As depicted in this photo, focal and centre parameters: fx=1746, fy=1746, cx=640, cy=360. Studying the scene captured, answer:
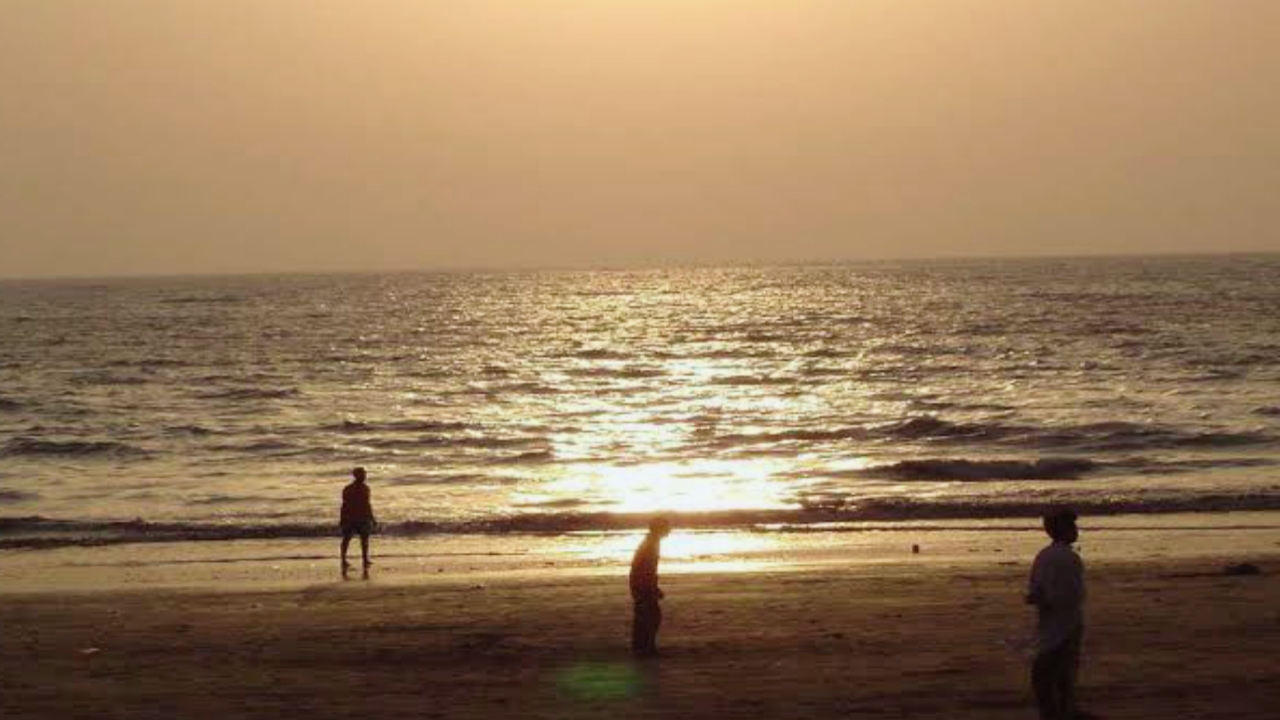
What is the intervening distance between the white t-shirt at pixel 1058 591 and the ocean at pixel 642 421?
16237 millimetres

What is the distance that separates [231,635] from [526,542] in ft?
32.0

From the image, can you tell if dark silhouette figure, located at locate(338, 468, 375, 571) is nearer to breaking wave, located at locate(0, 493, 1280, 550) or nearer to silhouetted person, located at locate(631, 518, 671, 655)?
breaking wave, located at locate(0, 493, 1280, 550)

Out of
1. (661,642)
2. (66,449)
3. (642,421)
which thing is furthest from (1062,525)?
(642,421)

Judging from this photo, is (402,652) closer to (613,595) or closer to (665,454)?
(613,595)

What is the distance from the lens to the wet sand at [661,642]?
13.7 metres

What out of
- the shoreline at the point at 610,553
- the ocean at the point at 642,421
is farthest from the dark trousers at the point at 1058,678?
the ocean at the point at 642,421

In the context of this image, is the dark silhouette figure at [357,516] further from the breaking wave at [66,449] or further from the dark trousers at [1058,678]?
the breaking wave at [66,449]

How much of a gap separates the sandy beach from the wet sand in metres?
0.04

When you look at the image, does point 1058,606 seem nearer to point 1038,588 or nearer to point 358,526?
point 1038,588

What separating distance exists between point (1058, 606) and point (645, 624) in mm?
4447

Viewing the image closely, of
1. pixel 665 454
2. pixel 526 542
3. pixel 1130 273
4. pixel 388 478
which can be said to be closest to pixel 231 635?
pixel 526 542

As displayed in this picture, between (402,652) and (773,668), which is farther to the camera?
(402,652)

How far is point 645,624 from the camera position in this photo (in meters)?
15.5

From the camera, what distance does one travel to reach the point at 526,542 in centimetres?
2675
